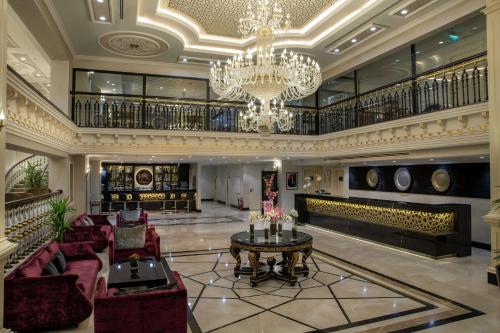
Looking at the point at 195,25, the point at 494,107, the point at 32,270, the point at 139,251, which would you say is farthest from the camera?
the point at 195,25

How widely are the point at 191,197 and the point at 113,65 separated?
789 centimetres

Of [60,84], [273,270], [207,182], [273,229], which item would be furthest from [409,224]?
[207,182]

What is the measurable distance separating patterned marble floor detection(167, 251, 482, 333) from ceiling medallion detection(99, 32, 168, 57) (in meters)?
5.75

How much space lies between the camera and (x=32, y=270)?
3984 millimetres

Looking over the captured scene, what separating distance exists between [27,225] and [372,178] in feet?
34.3

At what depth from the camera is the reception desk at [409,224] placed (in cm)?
721

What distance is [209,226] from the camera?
11.6m

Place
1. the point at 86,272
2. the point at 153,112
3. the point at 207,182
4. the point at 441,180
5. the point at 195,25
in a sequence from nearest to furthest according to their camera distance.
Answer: the point at 86,272, the point at 195,25, the point at 441,180, the point at 153,112, the point at 207,182

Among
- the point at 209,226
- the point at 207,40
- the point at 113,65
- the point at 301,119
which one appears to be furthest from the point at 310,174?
the point at 113,65

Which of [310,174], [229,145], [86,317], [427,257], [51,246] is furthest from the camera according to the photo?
[310,174]

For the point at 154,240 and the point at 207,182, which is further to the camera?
the point at 207,182

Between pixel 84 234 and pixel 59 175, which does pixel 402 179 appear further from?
pixel 59 175

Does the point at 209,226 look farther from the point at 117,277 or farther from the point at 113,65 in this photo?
the point at 117,277

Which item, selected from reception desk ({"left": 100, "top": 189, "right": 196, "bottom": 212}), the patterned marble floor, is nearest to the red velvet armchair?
the patterned marble floor
